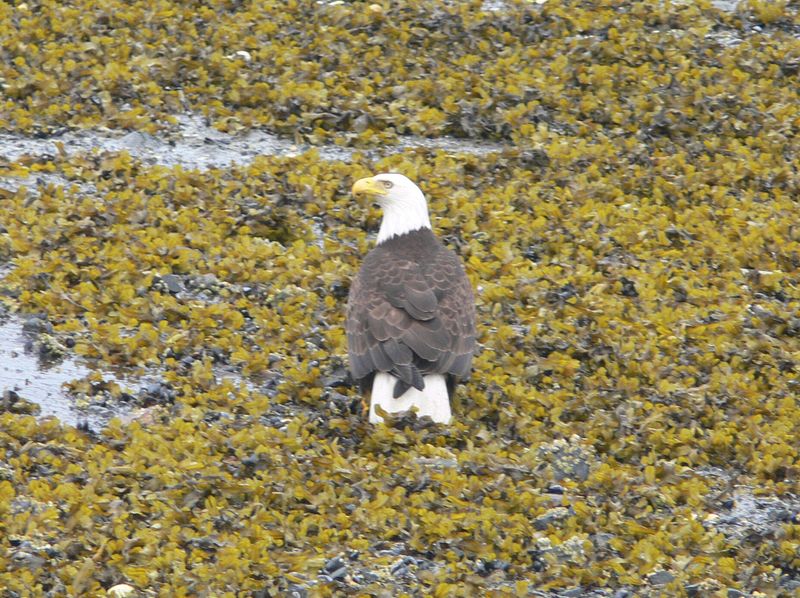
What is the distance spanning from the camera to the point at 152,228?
13.1 meters

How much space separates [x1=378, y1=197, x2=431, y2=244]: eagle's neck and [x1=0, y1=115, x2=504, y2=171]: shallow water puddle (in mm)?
3105

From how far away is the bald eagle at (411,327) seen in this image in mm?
10234

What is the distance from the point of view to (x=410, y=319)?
34.9 feet

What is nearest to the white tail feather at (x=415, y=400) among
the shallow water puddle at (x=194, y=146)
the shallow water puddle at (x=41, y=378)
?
the shallow water puddle at (x=41, y=378)

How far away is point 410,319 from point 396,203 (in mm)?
1813

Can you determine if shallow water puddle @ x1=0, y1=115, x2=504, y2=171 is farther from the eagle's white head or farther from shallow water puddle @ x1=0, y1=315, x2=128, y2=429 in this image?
shallow water puddle @ x1=0, y1=315, x2=128, y2=429

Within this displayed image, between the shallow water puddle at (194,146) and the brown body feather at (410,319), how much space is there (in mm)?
4043

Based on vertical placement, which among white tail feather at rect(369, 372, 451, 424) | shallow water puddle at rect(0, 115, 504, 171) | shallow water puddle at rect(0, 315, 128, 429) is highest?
white tail feather at rect(369, 372, 451, 424)

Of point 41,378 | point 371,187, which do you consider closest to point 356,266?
point 371,187

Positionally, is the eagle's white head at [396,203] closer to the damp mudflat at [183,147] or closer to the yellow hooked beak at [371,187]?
the yellow hooked beak at [371,187]

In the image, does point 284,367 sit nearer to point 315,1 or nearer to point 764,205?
point 764,205

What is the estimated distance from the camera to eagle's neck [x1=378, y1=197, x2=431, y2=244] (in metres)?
12.1

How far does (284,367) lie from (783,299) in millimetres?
4661

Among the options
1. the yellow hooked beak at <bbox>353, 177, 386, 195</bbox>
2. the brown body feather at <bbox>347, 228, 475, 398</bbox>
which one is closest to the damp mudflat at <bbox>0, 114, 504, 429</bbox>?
the yellow hooked beak at <bbox>353, 177, 386, 195</bbox>
